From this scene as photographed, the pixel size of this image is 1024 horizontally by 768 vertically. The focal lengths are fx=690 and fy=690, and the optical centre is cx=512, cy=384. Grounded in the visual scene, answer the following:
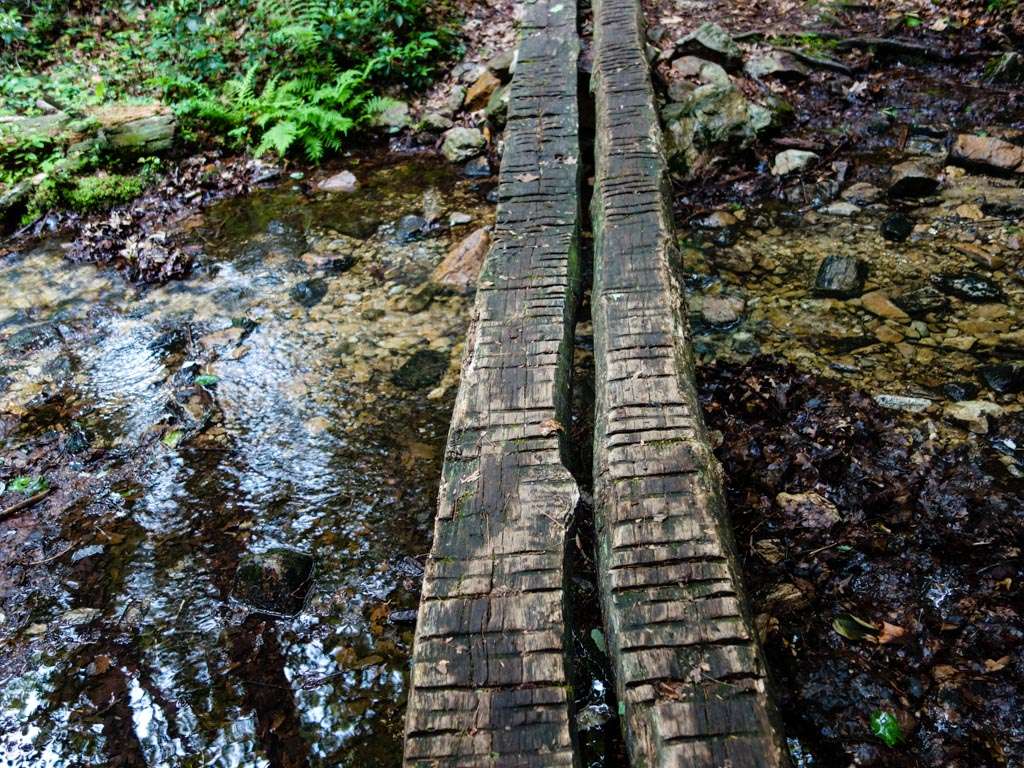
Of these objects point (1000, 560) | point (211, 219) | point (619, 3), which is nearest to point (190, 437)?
point (211, 219)

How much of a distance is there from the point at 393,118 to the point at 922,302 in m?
4.79

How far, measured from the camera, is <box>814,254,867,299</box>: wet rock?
4.05m

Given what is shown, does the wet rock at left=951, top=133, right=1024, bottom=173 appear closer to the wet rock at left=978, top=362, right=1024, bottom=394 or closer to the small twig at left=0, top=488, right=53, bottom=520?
the wet rock at left=978, top=362, right=1024, bottom=394

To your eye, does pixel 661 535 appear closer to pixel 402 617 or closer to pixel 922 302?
pixel 402 617

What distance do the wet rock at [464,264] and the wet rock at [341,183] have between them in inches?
60.8

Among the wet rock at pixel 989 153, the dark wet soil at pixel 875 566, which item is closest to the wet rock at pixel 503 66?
the wet rock at pixel 989 153

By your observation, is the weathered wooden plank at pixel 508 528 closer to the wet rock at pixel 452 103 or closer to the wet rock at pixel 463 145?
the wet rock at pixel 463 145

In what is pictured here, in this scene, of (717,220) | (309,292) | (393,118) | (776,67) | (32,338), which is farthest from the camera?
(393,118)

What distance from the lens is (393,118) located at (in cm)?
652

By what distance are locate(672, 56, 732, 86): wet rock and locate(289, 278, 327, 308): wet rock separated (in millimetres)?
3545

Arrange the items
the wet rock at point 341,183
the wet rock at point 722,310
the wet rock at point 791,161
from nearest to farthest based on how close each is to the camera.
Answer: the wet rock at point 722,310
the wet rock at point 791,161
the wet rock at point 341,183

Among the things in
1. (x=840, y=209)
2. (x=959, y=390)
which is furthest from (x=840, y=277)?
(x=959, y=390)

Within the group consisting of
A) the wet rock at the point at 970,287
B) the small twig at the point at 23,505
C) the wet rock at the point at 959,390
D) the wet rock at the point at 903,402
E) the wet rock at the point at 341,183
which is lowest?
the wet rock at the point at 959,390

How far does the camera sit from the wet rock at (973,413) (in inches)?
122
